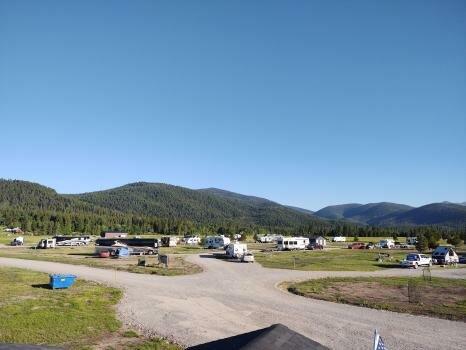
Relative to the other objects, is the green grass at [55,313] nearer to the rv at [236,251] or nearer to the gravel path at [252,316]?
the gravel path at [252,316]

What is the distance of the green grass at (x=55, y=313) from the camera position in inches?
727

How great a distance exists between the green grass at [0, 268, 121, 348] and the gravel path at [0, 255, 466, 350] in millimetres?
1296

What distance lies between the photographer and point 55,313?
22.5 m

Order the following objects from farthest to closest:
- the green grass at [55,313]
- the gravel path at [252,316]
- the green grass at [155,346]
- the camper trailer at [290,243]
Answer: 1. the camper trailer at [290,243]
2. the gravel path at [252,316]
3. the green grass at [55,313]
4. the green grass at [155,346]

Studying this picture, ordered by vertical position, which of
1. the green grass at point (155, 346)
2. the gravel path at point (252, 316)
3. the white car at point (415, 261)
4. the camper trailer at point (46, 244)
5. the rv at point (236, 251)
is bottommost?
the green grass at point (155, 346)

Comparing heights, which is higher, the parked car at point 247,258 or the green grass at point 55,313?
the parked car at point 247,258

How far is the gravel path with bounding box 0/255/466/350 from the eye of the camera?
19406 millimetres

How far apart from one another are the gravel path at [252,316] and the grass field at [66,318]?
3.65 feet

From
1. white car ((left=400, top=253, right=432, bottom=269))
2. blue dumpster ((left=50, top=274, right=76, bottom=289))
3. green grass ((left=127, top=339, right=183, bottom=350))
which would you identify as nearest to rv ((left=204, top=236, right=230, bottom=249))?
white car ((left=400, top=253, right=432, bottom=269))

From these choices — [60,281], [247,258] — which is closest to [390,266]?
[247,258]

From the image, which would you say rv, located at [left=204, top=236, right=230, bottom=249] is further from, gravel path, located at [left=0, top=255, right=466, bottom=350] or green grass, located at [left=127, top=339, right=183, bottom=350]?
green grass, located at [left=127, top=339, right=183, bottom=350]

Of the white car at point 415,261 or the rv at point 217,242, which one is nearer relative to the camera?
the white car at point 415,261

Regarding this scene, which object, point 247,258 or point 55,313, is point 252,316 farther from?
point 247,258

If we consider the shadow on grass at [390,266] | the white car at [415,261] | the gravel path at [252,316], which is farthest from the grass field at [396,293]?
the white car at [415,261]
